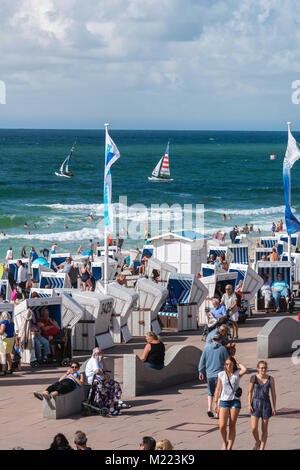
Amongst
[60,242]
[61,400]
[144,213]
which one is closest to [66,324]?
[61,400]

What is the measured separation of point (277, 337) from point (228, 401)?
5354mm

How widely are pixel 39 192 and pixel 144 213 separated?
1917cm

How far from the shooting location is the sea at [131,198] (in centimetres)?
5234

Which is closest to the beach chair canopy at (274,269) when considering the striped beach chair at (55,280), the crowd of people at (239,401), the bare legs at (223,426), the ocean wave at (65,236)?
the striped beach chair at (55,280)

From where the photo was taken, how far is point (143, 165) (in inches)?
4700

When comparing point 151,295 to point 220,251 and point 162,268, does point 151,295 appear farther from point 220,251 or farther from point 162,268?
point 220,251

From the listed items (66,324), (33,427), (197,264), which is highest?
(197,264)

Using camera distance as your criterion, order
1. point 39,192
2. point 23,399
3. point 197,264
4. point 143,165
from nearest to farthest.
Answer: point 23,399, point 197,264, point 39,192, point 143,165

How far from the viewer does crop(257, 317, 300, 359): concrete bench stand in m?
14.6

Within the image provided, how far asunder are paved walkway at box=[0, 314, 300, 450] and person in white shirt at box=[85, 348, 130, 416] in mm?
229

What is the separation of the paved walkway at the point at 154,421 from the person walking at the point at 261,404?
297 mm

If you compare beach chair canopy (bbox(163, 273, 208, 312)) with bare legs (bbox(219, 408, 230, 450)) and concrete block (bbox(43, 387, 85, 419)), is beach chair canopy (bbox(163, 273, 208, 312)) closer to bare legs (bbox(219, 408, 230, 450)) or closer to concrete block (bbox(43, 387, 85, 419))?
concrete block (bbox(43, 387, 85, 419))

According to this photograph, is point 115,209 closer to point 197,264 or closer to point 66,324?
point 197,264

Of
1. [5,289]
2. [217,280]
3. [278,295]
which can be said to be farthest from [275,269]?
[5,289]
